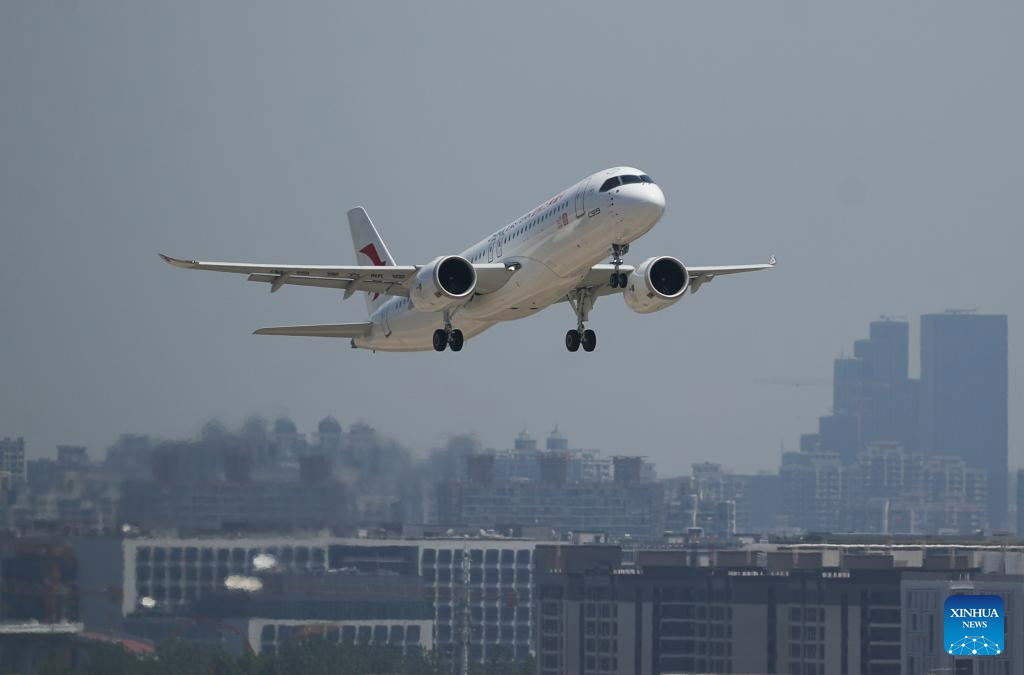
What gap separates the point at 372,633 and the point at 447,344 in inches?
1231

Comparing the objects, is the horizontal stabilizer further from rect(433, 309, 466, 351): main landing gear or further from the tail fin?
the tail fin

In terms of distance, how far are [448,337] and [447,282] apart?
149 inches

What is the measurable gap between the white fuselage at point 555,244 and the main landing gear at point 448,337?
0.22 m

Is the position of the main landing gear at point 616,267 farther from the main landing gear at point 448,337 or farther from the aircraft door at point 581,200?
the main landing gear at point 448,337

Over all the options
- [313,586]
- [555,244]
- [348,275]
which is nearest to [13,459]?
[313,586]

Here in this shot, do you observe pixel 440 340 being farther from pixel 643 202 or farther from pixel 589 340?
pixel 643 202

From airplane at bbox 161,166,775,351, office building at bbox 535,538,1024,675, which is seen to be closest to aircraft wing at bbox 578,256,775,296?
airplane at bbox 161,166,775,351

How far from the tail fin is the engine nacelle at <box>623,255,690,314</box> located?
63.9 ft

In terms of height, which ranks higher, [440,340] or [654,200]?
[654,200]

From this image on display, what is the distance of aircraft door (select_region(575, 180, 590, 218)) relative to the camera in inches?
2149

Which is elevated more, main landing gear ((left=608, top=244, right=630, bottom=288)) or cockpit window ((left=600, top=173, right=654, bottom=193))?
cockpit window ((left=600, top=173, right=654, bottom=193))

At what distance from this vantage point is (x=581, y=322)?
199ft

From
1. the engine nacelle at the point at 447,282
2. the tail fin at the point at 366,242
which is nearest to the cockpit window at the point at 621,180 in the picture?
the engine nacelle at the point at 447,282

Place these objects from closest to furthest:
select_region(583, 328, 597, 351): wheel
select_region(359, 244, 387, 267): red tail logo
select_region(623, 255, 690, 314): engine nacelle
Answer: select_region(623, 255, 690, 314): engine nacelle → select_region(583, 328, 597, 351): wheel → select_region(359, 244, 387, 267): red tail logo
